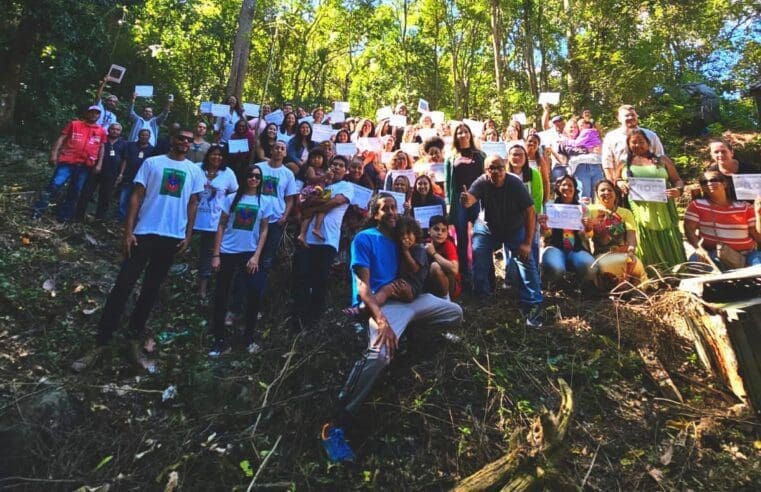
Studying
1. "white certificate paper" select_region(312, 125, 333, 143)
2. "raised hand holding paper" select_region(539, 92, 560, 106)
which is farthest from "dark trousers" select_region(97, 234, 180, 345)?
"raised hand holding paper" select_region(539, 92, 560, 106)

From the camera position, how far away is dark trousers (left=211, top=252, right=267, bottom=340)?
184 inches

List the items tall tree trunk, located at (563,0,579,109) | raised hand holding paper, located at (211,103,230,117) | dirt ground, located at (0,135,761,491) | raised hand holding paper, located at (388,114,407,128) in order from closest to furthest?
1. dirt ground, located at (0,135,761,491)
2. raised hand holding paper, located at (211,103,230,117)
3. raised hand holding paper, located at (388,114,407,128)
4. tall tree trunk, located at (563,0,579,109)

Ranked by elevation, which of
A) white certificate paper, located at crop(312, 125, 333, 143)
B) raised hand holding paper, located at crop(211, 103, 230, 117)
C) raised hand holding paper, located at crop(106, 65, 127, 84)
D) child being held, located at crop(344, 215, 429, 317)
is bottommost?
child being held, located at crop(344, 215, 429, 317)

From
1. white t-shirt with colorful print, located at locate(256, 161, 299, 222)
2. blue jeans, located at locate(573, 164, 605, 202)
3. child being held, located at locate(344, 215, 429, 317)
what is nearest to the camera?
child being held, located at locate(344, 215, 429, 317)

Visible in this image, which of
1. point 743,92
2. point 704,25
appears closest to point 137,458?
point 704,25

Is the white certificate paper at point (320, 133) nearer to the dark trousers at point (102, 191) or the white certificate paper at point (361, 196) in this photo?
the white certificate paper at point (361, 196)

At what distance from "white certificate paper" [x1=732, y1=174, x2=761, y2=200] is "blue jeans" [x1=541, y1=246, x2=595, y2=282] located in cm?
160

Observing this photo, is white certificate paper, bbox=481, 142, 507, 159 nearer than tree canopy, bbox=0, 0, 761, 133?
Yes

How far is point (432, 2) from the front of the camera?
16.7 m

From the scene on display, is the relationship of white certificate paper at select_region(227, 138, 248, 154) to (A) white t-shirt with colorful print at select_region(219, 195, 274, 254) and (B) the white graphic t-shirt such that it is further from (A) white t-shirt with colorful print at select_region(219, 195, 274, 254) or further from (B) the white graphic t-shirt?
(A) white t-shirt with colorful print at select_region(219, 195, 274, 254)

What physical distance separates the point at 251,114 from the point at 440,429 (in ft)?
23.3

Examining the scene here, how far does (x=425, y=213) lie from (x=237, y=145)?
3197mm

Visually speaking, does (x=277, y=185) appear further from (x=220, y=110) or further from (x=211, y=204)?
(x=220, y=110)

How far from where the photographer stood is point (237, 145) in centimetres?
672
